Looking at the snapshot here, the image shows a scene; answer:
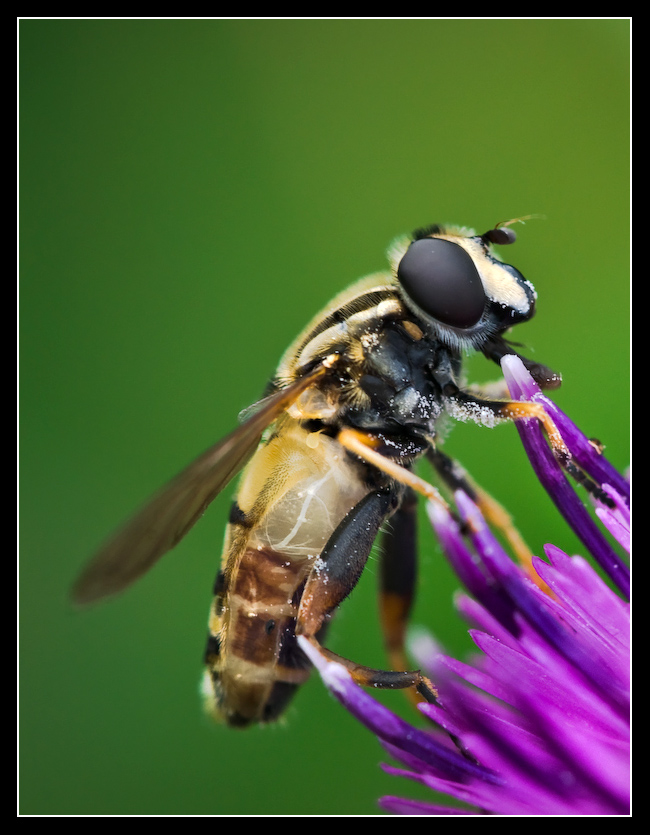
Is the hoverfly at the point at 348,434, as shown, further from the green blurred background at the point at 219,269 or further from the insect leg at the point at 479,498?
the green blurred background at the point at 219,269

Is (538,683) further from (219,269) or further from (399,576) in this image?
(219,269)

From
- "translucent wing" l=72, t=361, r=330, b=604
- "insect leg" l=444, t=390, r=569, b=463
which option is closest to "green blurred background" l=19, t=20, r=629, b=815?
"insect leg" l=444, t=390, r=569, b=463

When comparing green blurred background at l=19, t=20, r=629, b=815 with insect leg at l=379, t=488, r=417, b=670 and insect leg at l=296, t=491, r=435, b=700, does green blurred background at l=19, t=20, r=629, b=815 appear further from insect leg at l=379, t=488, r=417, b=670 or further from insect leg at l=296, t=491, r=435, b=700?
insect leg at l=296, t=491, r=435, b=700

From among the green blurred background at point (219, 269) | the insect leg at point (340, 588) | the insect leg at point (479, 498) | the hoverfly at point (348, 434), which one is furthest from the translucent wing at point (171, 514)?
the green blurred background at point (219, 269)

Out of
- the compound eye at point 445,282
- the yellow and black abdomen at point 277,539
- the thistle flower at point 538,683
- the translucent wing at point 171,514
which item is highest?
the compound eye at point 445,282

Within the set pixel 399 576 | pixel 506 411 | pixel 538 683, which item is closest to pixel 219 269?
pixel 399 576

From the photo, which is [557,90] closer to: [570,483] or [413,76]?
[413,76]
